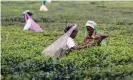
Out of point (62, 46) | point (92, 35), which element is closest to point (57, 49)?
point (62, 46)

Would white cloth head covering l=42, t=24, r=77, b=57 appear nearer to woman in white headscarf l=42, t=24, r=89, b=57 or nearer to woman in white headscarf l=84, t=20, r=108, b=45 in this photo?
woman in white headscarf l=42, t=24, r=89, b=57

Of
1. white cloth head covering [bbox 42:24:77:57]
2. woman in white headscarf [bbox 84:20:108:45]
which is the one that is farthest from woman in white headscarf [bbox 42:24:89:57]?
woman in white headscarf [bbox 84:20:108:45]

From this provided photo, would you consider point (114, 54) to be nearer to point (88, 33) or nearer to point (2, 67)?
point (88, 33)

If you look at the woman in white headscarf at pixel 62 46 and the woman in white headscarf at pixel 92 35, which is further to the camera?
the woman in white headscarf at pixel 92 35

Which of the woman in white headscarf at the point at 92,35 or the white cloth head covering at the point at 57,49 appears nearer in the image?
the white cloth head covering at the point at 57,49

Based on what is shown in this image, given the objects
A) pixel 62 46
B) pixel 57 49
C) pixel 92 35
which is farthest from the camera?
pixel 92 35

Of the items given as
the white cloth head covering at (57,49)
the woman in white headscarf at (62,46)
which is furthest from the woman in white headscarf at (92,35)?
the white cloth head covering at (57,49)

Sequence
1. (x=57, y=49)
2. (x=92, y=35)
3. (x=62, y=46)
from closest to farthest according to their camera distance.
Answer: (x=57, y=49)
(x=62, y=46)
(x=92, y=35)

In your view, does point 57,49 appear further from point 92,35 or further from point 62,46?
point 92,35

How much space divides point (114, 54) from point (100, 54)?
361 mm

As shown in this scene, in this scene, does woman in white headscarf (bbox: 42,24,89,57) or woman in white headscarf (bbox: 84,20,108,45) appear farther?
woman in white headscarf (bbox: 84,20,108,45)

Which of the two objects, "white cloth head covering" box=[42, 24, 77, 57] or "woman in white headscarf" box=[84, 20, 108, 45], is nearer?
"white cloth head covering" box=[42, 24, 77, 57]

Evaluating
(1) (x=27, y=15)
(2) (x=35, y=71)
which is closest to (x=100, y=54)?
(2) (x=35, y=71)

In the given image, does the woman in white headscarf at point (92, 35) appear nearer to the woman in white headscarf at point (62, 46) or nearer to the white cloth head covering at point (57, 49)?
the woman in white headscarf at point (62, 46)
